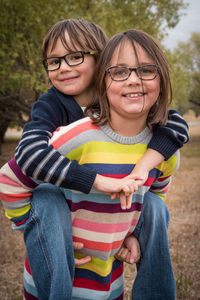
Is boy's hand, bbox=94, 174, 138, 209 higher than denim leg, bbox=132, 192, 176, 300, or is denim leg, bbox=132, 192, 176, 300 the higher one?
boy's hand, bbox=94, 174, 138, 209

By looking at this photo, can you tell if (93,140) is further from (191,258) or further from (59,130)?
(191,258)

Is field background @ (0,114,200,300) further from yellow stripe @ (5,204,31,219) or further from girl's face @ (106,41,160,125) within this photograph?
girl's face @ (106,41,160,125)

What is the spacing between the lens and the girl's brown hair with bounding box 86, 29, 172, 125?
1.33 metres

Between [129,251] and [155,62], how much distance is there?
1.02 metres

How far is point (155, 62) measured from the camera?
1345 mm

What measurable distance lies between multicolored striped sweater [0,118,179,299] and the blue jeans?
3.0 inches

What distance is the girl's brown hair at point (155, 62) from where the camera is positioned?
1330 mm

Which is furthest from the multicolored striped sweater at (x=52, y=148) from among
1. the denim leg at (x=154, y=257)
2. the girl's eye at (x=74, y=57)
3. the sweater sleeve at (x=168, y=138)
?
the denim leg at (x=154, y=257)

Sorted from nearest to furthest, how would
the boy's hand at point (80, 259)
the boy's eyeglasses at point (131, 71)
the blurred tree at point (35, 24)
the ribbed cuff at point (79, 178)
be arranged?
the ribbed cuff at point (79, 178)
the boy's eyeglasses at point (131, 71)
the boy's hand at point (80, 259)
the blurred tree at point (35, 24)

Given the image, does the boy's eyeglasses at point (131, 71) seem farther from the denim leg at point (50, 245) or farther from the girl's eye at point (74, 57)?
the denim leg at point (50, 245)

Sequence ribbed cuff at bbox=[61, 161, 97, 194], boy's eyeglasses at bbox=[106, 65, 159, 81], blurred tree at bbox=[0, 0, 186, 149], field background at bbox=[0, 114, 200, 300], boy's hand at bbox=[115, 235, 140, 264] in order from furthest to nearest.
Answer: blurred tree at bbox=[0, 0, 186, 149] → field background at bbox=[0, 114, 200, 300] → boy's hand at bbox=[115, 235, 140, 264] → boy's eyeglasses at bbox=[106, 65, 159, 81] → ribbed cuff at bbox=[61, 161, 97, 194]

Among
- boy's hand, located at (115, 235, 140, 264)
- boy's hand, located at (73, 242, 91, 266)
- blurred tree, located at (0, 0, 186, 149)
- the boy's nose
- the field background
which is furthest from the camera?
blurred tree, located at (0, 0, 186, 149)

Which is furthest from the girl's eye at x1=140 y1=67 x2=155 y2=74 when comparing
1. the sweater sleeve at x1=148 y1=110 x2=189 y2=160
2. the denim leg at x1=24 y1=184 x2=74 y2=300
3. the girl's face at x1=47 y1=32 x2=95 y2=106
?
the denim leg at x1=24 y1=184 x2=74 y2=300

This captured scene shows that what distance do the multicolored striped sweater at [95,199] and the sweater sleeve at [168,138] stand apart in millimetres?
57
